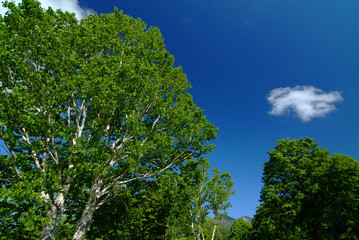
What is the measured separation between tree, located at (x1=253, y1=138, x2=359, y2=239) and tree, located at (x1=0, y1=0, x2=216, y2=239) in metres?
15.3

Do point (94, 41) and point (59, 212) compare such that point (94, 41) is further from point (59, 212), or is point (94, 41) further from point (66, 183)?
point (59, 212)

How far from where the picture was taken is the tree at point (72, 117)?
8867 millimetres

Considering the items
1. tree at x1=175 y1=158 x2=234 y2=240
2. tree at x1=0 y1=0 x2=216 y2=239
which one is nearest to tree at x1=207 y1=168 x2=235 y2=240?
tree at x1=175 y1=158 x2=234 y2=240

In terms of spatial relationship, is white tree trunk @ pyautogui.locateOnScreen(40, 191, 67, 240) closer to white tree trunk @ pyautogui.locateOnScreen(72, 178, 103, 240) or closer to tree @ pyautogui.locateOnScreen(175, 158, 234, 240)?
white tree trunk @ pyautogui.locateOnScreen(72, 178, 103, 240)

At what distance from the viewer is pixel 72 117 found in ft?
45.1

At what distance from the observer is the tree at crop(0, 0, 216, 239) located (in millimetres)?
8867

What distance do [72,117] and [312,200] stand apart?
2646 centimetres

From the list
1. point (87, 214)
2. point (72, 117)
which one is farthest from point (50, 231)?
point (72, 117)

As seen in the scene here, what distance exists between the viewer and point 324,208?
2070 cm

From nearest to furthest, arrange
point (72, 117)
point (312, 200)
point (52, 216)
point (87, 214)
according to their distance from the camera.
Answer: point (52, 216), point (87, 214), point (72, 117), point (312, 200)

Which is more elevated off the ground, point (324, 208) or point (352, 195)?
point (352, 195)

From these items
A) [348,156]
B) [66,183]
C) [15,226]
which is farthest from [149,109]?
[348,156]

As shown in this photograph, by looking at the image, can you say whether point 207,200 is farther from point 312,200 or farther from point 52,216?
point 52,216

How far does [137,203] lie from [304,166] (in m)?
20.9
